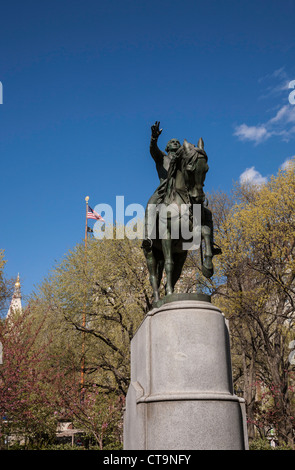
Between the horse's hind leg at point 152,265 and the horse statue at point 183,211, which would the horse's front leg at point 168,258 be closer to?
the horse statue at point 183,211

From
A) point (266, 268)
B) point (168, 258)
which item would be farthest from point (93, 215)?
point (168, 258)

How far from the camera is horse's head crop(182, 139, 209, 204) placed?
7.21 meters

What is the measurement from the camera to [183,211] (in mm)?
7637

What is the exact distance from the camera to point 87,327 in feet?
81.8

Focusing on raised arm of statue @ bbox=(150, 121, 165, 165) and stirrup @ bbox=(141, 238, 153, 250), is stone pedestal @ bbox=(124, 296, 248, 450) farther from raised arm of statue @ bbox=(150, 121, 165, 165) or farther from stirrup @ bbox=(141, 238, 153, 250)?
raised arm of statue @ bbox=(150, 121, 165, 165)

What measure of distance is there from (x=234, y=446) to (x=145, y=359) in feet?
5.85

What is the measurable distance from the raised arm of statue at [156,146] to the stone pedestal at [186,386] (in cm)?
340

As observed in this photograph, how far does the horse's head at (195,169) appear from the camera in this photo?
23.6ft

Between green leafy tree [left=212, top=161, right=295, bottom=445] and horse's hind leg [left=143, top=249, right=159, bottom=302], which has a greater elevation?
green leafy tree [left=212, top=161, right=295, bottom=445]

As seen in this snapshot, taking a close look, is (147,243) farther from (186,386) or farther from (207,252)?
Result: (186,386)

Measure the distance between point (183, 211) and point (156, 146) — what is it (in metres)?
1.69

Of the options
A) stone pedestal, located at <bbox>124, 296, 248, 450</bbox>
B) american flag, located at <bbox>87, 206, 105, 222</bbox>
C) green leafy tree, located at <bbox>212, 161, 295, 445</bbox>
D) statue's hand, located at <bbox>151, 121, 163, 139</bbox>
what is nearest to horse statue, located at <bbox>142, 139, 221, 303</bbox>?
statue's hand, located at <bbox>151, 121, 163, 139</bbox>

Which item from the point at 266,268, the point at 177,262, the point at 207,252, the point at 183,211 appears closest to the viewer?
the point at 207,252
